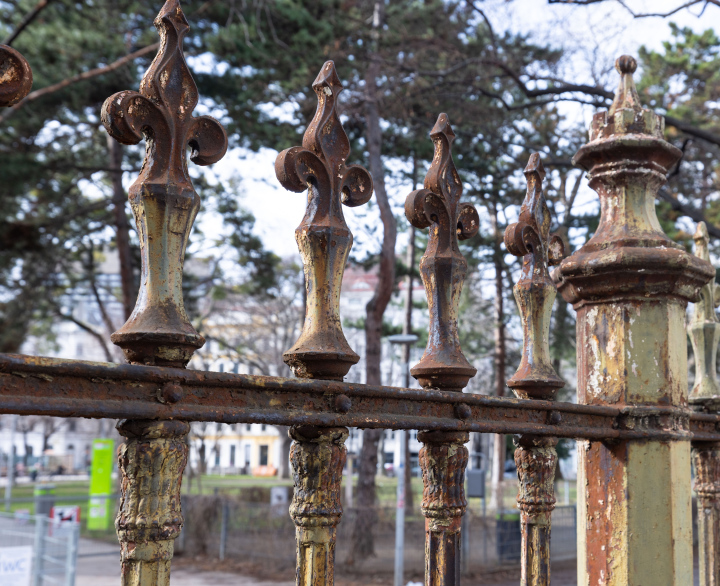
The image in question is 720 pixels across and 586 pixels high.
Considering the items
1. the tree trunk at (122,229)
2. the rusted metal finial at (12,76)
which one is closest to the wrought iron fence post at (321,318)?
the rusted metal finial at (12,76)

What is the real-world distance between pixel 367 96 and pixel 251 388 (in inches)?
472

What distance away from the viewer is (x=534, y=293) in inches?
77.4

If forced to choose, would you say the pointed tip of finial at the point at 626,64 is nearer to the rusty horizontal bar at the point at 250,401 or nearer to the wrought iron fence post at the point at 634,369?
the wrought iron fence post at the point at 634,369

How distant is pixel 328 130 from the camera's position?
144cm

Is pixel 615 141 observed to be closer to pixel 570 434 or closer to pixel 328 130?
pixel 570 434

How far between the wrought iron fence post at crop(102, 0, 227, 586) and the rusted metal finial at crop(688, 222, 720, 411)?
6.90 ft

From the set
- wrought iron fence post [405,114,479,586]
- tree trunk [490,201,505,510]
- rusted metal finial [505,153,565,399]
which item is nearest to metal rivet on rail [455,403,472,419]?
wrought iron fence post [405,114,479,586]

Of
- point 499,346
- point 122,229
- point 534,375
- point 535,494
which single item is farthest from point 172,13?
point 499,346

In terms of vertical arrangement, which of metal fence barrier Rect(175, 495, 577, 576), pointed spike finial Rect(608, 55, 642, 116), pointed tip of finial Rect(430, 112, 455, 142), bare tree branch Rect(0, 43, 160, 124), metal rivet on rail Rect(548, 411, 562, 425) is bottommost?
metal fence barrier Rect(175, 495, 577, 576)

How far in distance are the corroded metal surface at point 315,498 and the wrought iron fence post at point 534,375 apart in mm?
687

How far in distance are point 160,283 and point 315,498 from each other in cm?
50

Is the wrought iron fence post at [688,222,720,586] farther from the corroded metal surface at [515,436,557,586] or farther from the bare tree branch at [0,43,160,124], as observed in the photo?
the bare tree branch at [0,43,160,124]

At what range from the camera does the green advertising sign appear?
1794 centimetres

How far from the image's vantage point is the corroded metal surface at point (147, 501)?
43.5 inches
